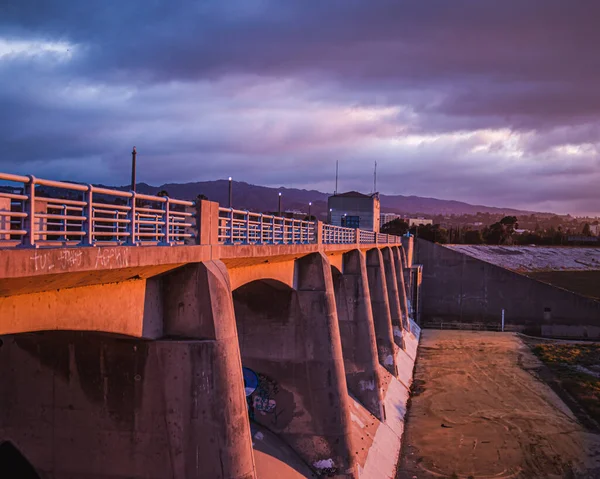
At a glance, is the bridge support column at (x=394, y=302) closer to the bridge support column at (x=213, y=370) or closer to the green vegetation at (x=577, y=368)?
the green vegetation at (x=577, y=368)

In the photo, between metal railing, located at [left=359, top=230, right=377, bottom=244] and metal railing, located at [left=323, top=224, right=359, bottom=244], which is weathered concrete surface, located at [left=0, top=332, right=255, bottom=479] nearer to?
metal railing, located at [left=323, top=224, right=359, bottom=244]

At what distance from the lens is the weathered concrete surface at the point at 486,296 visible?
59.9 m

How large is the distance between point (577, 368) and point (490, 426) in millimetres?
17595

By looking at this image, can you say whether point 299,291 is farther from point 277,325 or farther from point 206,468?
point 206,468

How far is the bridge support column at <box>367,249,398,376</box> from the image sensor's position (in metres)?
38.6

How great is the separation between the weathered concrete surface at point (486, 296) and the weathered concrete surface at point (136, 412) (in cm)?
5505

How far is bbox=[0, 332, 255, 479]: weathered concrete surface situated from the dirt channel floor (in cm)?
1655

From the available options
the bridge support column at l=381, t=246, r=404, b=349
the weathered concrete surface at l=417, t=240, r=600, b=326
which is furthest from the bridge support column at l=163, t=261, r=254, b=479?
the weathered concrete surface at l=417, t=240, r=600, b=326

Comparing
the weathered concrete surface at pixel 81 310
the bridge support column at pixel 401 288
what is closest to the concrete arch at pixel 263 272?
the weathered concrete surface at pixel 81 310

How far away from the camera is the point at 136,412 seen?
11.3m

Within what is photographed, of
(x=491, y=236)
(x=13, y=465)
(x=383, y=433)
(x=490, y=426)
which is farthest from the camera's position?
(x=491, y=236)

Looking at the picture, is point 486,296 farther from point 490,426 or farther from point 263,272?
point 263,272

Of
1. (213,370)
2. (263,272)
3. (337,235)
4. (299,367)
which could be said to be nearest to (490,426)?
(337,235)

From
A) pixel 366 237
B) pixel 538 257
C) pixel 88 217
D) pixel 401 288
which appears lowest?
pixel 401 288
